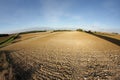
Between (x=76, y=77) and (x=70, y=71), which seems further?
(x=70, y=71)

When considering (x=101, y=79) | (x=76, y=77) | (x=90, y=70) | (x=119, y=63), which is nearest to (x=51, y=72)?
(x=76, y=77)

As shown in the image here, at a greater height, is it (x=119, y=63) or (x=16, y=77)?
(x=119, y=63)

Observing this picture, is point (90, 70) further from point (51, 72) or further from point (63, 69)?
point (51, 72)

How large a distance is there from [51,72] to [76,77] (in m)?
1.44

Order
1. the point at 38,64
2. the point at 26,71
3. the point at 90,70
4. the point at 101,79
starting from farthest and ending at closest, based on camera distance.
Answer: the point at 38,64, the point at 26,71, the point at 90,70, the point at 101,79

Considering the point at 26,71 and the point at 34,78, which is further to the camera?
the point at 26,71

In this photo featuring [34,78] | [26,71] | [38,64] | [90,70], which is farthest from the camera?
[38,64]

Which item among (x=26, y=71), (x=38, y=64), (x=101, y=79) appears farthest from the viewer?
(x=38, y=64)

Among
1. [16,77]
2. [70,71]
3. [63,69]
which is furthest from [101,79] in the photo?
[16,77]

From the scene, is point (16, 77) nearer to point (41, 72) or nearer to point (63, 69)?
point (41, 72)

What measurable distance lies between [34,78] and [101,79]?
10.3 feet

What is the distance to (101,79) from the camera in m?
5.22

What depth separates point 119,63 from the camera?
6.89 meters

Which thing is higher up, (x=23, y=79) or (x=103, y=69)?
(x=103, y=69)
